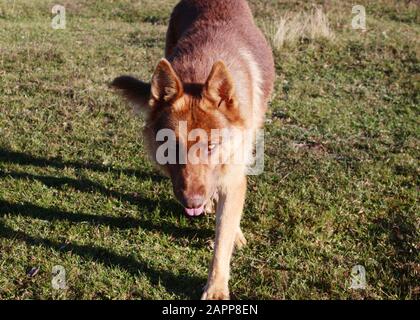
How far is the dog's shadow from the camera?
12.9 feet

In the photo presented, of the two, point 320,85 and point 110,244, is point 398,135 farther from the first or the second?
point 110,244

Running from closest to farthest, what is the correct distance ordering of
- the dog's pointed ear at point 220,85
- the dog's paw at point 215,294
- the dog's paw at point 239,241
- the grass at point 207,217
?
1. the dog's pointed ear at point 220,85
2. the dog's paw at point 215,294
3. the grass at point 207,217
4. the dog's paw at point 239,241

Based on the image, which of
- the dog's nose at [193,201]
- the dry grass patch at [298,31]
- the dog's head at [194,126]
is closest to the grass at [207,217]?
the dry grass patch at [298,31]

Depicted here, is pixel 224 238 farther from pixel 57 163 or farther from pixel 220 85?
pixel 57 163

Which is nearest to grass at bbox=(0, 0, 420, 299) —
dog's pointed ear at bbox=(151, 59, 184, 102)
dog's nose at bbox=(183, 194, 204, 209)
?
dog's nose at bbox=(183, 194, 204, 209)

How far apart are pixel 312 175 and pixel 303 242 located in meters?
1.39

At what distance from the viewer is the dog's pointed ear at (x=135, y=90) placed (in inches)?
162

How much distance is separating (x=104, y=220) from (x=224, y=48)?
2057 millimetres

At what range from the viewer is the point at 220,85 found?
11.3ft

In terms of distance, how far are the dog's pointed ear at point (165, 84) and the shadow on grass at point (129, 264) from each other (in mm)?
1467

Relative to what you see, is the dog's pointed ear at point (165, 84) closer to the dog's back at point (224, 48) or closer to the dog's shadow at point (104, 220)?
the dog's back at point (224, 48)

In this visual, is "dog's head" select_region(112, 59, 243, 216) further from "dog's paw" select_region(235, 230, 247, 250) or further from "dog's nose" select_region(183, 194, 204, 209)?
"dog's paw" select_region(235, 230, 247, 250)
